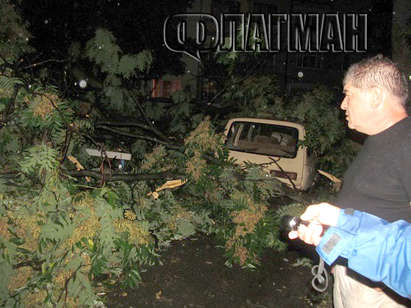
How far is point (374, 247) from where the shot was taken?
4.67 feet

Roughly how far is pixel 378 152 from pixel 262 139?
4.76 m

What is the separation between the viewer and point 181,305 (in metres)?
3.36

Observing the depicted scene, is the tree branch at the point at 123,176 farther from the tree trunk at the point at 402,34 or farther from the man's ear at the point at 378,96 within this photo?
the tree trunk at the point at 402,34

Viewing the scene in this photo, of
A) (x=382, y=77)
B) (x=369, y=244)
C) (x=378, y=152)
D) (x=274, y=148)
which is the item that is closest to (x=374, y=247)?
(x=369, y=244)

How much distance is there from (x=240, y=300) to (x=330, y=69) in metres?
25.5

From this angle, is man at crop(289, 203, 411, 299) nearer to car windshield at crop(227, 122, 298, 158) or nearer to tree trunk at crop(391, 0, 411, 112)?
car windshield at crop(227, 122, 298, 158)

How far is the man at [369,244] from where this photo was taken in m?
1.36

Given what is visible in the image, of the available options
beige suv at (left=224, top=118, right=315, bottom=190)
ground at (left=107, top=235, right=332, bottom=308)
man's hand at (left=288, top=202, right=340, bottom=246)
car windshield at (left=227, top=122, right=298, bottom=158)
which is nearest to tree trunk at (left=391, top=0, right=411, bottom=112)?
beige suv at (left=224, top=118, right=315, bottom=190)

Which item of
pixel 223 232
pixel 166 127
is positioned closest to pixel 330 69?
pixel 166 127

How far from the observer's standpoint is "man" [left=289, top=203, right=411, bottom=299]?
136 cm

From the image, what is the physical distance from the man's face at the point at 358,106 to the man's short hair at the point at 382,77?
4 centimetres

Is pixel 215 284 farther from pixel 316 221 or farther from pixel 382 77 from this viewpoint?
pixel 382 77

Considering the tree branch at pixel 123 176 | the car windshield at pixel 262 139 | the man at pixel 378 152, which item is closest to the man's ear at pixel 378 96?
the man at pixel 378 152

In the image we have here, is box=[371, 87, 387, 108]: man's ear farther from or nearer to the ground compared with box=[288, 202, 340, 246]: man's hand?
farther from the ground
